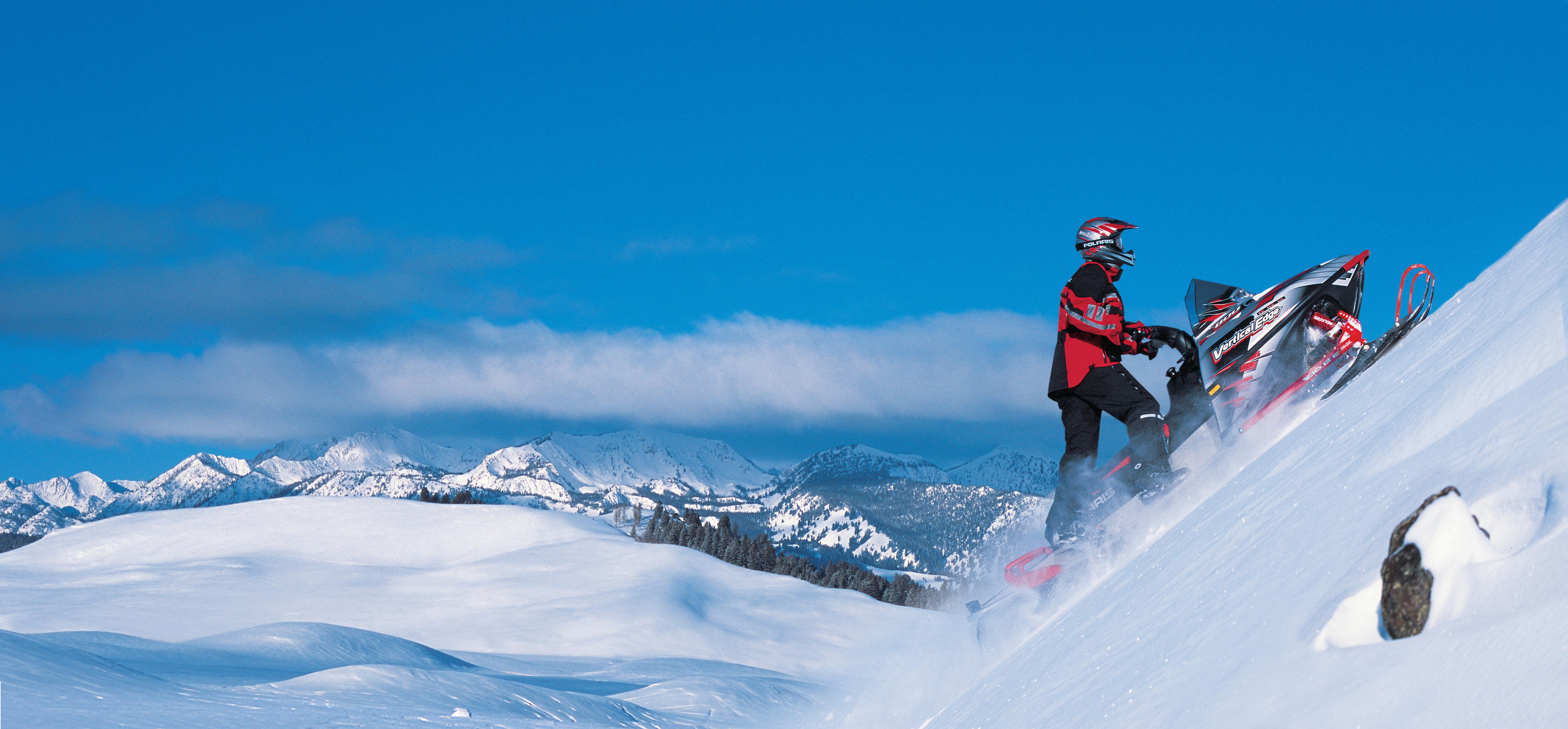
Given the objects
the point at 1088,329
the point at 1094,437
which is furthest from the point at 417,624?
the point at 1088,329

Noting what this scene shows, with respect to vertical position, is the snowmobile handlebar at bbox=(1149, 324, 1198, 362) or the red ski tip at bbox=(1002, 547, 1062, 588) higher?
the snowmobile handlebar at bbox=(1149, 324, 1198, 362)

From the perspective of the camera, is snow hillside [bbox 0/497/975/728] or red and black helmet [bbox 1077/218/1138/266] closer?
red and black helmet [bbox 1077/218/1138/266]

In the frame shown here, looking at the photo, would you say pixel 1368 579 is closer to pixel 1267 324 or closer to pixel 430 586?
pixel 1267 324

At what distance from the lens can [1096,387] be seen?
8.04 metres

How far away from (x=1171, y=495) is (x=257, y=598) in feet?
140

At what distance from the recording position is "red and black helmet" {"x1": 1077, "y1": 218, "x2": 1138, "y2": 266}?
26.5ft

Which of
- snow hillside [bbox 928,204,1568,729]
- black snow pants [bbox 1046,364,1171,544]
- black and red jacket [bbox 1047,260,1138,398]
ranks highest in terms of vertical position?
black and red jacket [bbox 1047,260,1138,398]

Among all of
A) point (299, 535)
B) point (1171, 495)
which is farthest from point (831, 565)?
point (1171, 495)

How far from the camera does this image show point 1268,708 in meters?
3.03

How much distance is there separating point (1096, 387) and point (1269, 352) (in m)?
1.95

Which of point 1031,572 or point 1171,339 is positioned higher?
point 1171,339

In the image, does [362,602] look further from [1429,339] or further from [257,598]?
[1429,339]

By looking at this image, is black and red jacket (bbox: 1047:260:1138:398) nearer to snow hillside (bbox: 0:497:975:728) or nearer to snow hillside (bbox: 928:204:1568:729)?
snow hillside (bbox: 928:204:1568:729)

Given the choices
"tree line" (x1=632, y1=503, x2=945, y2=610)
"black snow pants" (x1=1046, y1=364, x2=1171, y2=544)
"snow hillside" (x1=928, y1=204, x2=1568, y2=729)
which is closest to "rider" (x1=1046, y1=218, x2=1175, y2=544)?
"black snow pants" (x1=1046, y1=364, x2=1171, y2=544)
